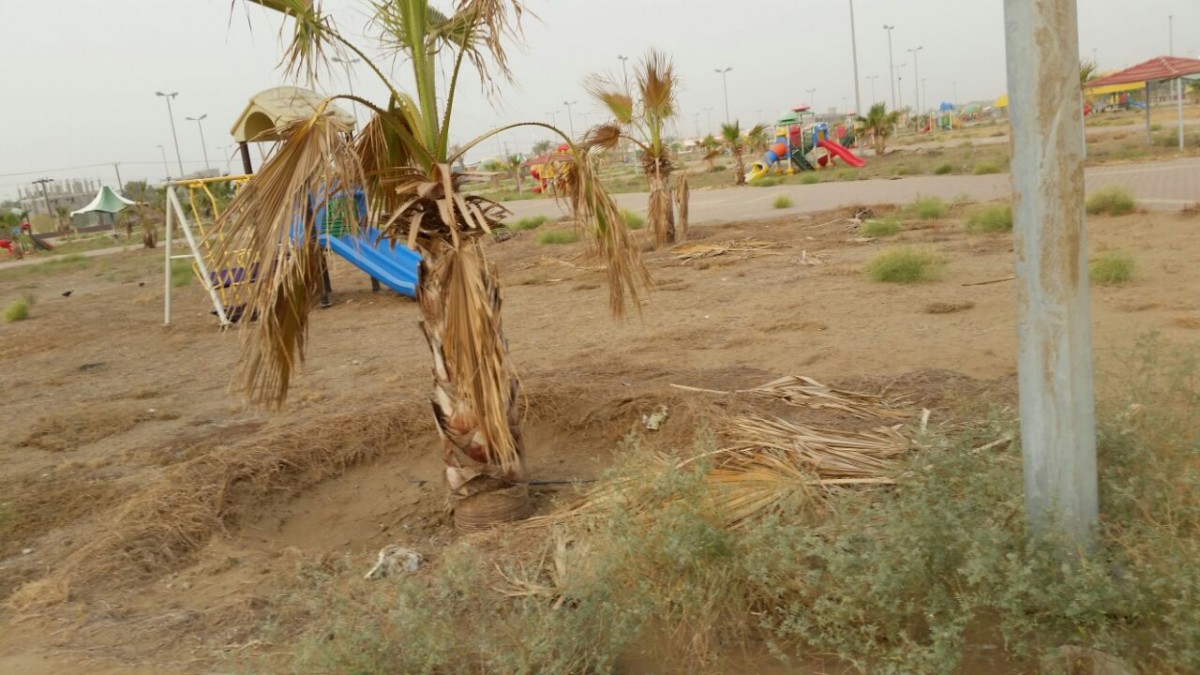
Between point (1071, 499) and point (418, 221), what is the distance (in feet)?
10.2

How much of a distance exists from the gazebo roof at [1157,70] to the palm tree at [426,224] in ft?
82.2

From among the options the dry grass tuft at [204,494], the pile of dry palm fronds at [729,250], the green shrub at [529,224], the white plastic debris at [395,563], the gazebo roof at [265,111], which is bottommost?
the white plastic debris at [395,563]

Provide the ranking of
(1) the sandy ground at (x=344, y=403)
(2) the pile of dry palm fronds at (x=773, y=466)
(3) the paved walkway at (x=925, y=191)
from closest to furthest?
(2) the pile of dry palm fronds at (x=773, y=466) → (1) the sandy ground at (x=344, y=403) → (3) the paved walkway at (x=925, y=191)

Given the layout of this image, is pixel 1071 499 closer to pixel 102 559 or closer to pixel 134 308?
pixel 102 559

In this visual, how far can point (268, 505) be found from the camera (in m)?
5.79

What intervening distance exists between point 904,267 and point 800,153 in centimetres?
3113

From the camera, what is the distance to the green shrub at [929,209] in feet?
53.3

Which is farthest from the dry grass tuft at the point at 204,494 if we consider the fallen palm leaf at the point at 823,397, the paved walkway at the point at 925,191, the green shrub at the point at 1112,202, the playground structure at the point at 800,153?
the playground structure at the point at 800,153

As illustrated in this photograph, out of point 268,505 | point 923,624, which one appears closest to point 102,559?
point 268,505

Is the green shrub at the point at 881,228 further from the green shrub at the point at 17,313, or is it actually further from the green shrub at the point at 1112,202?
the green shrub at the point at 17,313

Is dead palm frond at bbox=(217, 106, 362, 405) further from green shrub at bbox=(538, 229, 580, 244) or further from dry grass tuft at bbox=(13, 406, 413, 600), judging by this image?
green shrub at bbox=(538, 229, 580, 244)

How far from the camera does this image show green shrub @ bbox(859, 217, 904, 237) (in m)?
14.6

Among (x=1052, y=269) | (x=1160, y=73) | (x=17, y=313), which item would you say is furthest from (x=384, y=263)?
(x=1160, y=73)

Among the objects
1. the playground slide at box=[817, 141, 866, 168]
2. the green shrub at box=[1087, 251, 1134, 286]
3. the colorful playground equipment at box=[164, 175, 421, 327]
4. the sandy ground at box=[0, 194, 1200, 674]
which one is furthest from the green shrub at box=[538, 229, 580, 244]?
the playground slide at box=[817, 141, 866, 168]
